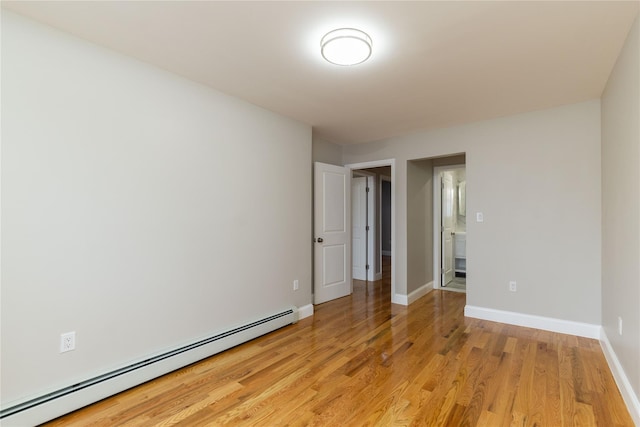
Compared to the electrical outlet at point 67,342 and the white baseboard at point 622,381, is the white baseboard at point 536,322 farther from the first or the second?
the electrical outlet at point 67,342

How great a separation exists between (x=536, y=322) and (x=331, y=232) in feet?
8.55

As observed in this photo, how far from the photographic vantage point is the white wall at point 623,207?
1800 mm

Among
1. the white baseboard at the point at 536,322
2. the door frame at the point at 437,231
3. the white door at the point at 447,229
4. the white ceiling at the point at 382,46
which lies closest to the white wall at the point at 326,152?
the white ceiling at the point at 382,46

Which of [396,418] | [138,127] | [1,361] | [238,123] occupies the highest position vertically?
[238,123]

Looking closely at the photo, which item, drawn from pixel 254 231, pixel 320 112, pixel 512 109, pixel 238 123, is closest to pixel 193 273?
pixel 254 231

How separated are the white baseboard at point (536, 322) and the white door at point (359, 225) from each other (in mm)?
2331

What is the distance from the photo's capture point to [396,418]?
184 centimetres

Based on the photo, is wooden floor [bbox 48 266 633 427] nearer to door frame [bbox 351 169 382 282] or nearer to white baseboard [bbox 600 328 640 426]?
white baseboard [bbox 600 328 640 426]

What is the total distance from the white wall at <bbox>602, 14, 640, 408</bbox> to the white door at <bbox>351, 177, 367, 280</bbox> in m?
3.44

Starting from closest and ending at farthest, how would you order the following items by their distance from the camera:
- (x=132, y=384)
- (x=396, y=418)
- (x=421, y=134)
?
(x=396, y=418) < (x=132, y=384) < (x=421, y=134)

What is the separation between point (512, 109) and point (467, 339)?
2459 millimetres

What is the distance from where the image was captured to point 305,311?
12.3 ft

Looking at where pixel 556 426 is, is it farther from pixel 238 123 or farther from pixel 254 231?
pixel 238 123

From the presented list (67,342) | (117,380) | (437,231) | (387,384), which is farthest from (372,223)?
(67,342)
